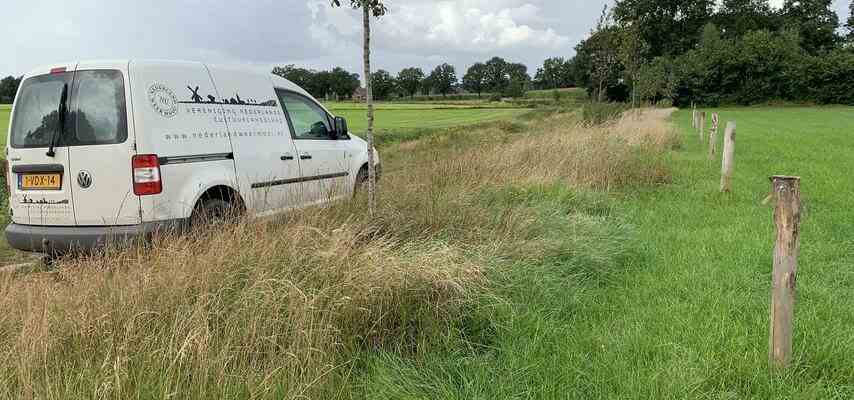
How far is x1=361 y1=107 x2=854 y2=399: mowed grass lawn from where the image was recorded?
8.89 ft

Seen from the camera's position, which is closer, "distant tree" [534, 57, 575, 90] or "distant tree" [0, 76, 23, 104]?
"distant tree" [0, 76, 23, 104]

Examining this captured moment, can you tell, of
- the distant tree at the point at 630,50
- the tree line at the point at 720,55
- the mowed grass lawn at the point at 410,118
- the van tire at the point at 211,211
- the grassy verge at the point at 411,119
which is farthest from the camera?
the tree line at the point at 720,55

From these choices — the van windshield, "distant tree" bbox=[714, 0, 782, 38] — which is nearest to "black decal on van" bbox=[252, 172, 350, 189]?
the van windshield

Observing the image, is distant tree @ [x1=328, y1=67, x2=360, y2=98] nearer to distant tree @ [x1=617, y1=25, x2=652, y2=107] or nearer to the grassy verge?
the grassy verge

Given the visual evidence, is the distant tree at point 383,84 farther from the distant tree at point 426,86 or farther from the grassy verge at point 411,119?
the grassy verge at point 411,119

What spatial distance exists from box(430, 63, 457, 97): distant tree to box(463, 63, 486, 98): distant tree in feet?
17.9

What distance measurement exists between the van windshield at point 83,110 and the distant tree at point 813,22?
9068 cm

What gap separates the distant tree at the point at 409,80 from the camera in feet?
342

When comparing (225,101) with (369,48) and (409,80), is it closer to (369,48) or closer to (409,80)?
(369,48)

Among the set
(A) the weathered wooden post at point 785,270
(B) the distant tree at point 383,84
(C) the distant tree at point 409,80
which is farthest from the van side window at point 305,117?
(C) the distant tree at point 409,80

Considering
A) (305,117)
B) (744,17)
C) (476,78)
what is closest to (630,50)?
(305,117)

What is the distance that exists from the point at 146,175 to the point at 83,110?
33.2 inches

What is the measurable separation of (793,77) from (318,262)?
6947cm

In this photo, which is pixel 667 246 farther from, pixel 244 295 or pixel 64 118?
pixel 64 118
